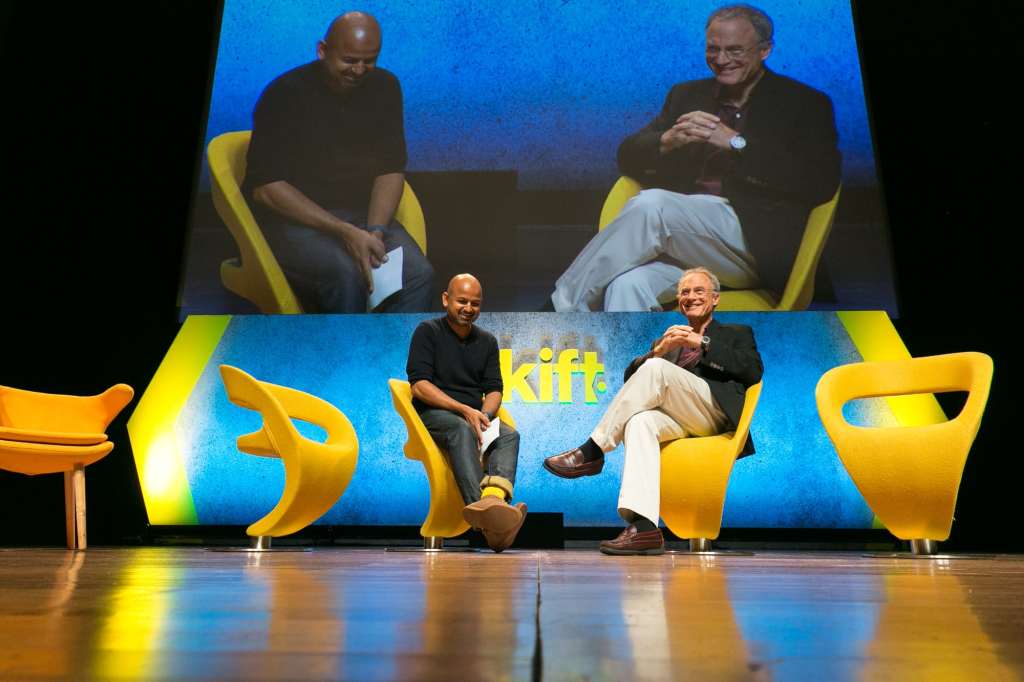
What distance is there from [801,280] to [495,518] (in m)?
2.84

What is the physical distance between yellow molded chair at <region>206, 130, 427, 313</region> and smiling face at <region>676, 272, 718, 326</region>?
2123 mm

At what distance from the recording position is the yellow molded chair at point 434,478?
380 cm

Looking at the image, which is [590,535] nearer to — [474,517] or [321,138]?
[474,517]

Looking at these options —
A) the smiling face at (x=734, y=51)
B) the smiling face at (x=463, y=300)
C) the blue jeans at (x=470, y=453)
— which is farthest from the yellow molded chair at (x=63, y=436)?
the smiling face at (x=734, y=51)

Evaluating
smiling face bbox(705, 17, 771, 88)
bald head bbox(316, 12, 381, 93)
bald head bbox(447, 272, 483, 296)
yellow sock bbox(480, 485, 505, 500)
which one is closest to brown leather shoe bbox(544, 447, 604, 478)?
yellow sock bbox(480, 485, 505, 500)

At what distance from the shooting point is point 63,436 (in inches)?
163

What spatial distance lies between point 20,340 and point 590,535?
3518 mm

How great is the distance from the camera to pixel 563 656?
2.18 feet

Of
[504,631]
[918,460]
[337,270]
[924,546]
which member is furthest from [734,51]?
[504,631]

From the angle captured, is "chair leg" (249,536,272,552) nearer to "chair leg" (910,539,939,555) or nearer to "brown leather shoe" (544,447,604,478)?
"brown leather shoe" (544,447,604,478)

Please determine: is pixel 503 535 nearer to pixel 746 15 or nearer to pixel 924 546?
pixel 924 546

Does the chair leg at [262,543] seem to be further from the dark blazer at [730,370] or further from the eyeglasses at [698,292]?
the eyeglasses at [698,292]

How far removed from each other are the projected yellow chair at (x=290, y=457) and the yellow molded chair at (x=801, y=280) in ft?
7.37

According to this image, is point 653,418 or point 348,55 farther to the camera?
point 348,55
